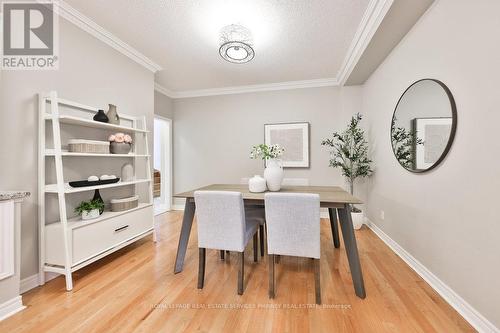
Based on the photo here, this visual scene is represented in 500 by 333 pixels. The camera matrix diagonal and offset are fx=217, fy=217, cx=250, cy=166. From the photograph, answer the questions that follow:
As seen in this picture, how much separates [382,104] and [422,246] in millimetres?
1881

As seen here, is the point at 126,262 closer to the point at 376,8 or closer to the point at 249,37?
the point at 249,37

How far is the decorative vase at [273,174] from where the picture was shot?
7.45 ft

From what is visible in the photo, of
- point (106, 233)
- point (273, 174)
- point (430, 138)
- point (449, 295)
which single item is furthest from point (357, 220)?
point (106, 233)

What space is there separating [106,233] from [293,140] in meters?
3.26

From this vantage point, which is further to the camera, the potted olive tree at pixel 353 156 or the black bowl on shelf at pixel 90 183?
the potted olive tree at pixel 353 156

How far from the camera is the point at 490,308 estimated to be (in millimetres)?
1349

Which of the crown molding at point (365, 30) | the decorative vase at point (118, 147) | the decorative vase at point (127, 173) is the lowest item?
the decorative vase at point (127, 173)

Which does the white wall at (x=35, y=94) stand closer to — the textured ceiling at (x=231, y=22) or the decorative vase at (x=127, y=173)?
the textured ceiling at (x=231, y=22)

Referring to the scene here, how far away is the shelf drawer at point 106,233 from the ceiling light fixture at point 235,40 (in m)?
2.17

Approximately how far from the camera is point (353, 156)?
11.6 feet

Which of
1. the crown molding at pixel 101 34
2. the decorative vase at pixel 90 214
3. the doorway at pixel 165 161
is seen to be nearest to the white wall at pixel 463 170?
the decorative vase at pixel 90 214

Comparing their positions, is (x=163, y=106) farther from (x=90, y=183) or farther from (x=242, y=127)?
(x=90, y=183)

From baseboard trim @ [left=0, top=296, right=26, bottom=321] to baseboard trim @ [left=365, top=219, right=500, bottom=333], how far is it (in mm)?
3182

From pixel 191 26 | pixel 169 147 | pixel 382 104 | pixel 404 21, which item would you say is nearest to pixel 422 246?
pixel 382 104
